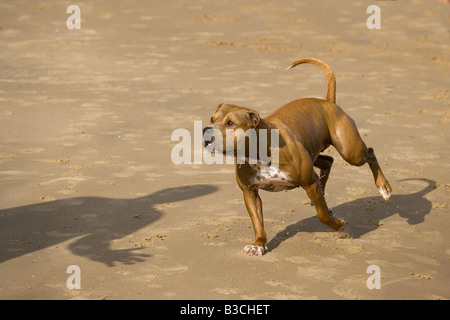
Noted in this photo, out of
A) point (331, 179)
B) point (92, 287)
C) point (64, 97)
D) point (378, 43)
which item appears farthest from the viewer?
point (378, 43)

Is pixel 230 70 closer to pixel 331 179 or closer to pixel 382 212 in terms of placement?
pixel 331 179

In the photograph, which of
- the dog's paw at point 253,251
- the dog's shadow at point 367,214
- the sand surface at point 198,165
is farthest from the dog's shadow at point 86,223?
the dog's shadow at point 367,214

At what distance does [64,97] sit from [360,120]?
4.78m

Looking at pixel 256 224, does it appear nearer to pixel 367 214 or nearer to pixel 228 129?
pixel 228 129

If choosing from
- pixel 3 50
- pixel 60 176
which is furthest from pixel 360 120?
pixel 3 50

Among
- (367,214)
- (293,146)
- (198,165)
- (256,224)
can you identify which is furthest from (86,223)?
(367,214)

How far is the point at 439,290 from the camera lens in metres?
6.54

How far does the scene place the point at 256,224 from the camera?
7285mm

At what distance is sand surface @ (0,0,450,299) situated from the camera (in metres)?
6.86

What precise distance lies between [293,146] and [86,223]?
2.44m

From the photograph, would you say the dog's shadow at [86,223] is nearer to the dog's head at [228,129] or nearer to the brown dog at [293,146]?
the brown dog at [293,146]

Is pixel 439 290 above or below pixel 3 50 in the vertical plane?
below

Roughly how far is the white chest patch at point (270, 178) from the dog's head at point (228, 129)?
36cm

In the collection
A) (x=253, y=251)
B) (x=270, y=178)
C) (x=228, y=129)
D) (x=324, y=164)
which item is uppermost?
(x=228, y=129)
